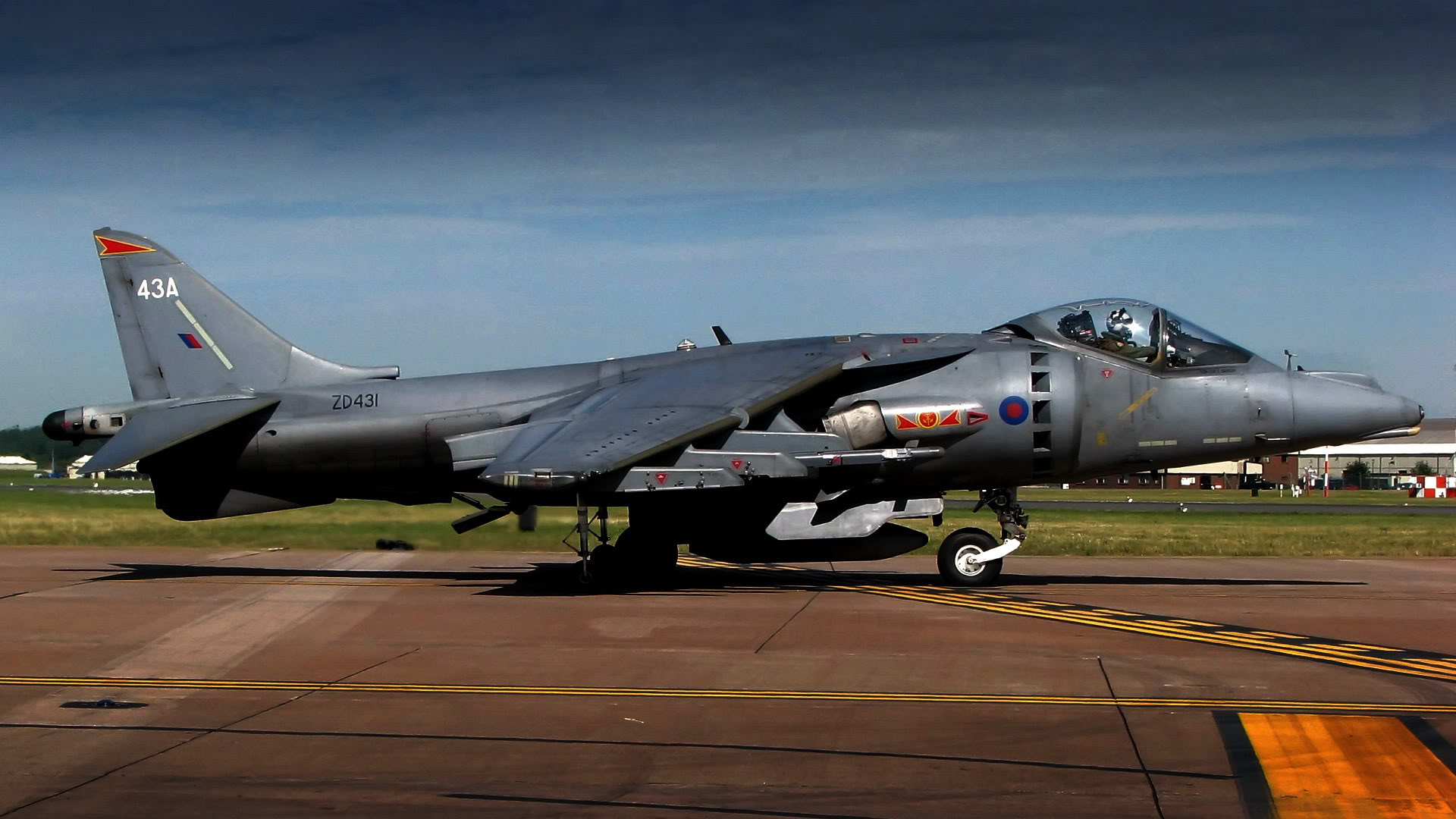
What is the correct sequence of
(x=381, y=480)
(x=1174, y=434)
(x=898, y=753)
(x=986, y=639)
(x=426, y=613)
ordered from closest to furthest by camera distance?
(x=898, y=753)
(x=986, y=639)
(x=426, y=613)
(x=1174, y=434)
(x=381, y=480)

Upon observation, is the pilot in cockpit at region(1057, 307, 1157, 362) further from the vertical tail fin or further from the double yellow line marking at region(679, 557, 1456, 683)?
the vertical tail fin

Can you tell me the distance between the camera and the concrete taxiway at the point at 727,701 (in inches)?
248

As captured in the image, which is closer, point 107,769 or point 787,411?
point 107,769

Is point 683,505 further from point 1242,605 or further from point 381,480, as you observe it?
point 1242,605

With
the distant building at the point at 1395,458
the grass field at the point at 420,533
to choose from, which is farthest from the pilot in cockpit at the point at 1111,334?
the distant building at the point at 1395,458

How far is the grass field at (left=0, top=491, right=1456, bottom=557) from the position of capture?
20406 millimetres

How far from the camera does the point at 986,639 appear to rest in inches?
448

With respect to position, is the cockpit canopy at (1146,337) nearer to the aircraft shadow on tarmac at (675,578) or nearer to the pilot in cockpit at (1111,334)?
the pilot in cockpit at (1111,334)

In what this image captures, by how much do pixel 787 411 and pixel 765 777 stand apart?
9696 millimetres

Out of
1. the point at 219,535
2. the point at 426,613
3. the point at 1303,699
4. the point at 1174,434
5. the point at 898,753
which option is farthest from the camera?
the point at 219,535

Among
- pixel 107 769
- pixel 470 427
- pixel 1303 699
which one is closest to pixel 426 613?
pixel 470 427

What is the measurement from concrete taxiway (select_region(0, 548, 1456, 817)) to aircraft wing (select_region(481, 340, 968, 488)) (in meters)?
1.54

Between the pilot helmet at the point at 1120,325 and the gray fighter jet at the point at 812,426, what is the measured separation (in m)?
0.02

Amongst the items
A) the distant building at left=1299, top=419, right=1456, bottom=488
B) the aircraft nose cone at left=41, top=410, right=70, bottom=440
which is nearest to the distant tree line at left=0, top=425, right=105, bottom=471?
the aircraft nose cone at left=41, top=410, right=70, bottom=440
